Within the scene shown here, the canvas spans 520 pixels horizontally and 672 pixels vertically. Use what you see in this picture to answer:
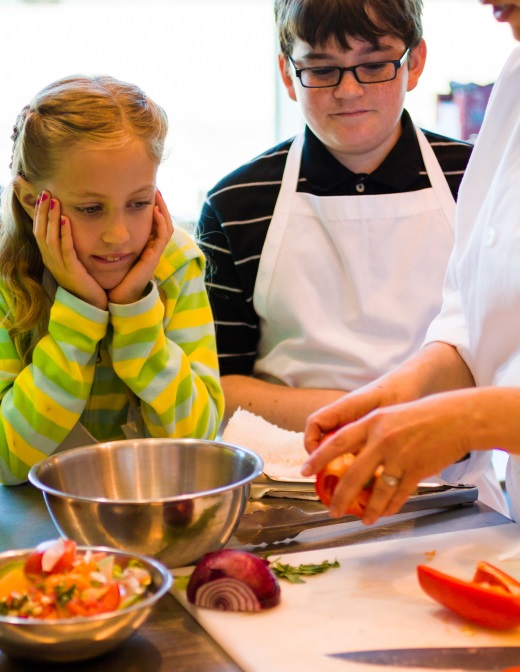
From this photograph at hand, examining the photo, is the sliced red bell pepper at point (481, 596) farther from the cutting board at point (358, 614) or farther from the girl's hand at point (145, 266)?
the girl's hand at point (145, 266)

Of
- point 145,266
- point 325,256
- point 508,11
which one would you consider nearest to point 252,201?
point 325,256

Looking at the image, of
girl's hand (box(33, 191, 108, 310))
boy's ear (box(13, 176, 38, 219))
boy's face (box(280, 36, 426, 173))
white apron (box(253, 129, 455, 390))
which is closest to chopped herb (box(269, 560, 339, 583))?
girl's hand (box(33, 191, 108, 310))

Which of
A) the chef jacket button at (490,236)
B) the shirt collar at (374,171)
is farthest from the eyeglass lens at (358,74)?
the chef jacket button at (490,236)

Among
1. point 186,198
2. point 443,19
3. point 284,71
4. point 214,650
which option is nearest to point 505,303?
point 214,650

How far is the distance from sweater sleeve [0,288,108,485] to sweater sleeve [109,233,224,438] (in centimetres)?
5

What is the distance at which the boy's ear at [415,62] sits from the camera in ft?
6.21

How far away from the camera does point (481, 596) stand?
91cm

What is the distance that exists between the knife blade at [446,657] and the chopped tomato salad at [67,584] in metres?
0.21

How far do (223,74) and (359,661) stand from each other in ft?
8.07

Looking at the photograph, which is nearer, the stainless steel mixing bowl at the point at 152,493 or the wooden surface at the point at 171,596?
the wooden surface at the point at 171,596

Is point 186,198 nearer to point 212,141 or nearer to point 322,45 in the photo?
point 212,141

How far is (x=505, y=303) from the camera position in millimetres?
1279

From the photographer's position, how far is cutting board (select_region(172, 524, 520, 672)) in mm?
872

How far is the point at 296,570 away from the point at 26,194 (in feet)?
2.74
